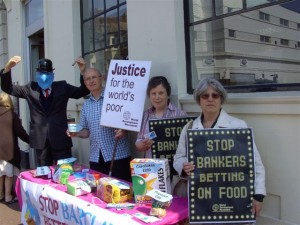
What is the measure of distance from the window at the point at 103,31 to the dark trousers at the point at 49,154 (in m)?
1.32

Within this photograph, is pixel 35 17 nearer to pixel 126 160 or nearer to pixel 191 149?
pixel 126 160

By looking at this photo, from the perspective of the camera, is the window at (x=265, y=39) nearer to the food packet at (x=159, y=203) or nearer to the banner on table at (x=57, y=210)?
the food packet at (x=159, y=203)

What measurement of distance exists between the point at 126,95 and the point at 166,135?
1.98 ft

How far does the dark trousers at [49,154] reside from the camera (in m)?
3.95

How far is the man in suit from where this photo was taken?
386cm

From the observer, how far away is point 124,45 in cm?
434

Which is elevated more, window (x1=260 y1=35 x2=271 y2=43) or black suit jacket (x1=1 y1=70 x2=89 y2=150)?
window (x1=260 y1=35 x2=271 y2=43)

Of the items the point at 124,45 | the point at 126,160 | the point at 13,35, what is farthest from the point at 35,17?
the point at 126,160

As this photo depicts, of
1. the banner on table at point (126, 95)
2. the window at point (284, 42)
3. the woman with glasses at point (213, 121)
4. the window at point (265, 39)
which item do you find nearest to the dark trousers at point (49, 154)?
the banner on table at point (126, 95)

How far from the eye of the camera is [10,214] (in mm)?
4508

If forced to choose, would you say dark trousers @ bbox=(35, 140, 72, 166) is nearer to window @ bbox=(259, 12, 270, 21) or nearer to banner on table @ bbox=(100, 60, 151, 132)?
banner on table @ bbox=(100, 60, 151, 132)

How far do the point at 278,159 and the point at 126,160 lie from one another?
1.56 m

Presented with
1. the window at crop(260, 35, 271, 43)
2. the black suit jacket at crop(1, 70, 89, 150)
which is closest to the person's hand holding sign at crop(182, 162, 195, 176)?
the window at crop(260, 35, 271, 43)

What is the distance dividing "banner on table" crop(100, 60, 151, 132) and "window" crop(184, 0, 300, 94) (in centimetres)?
48
